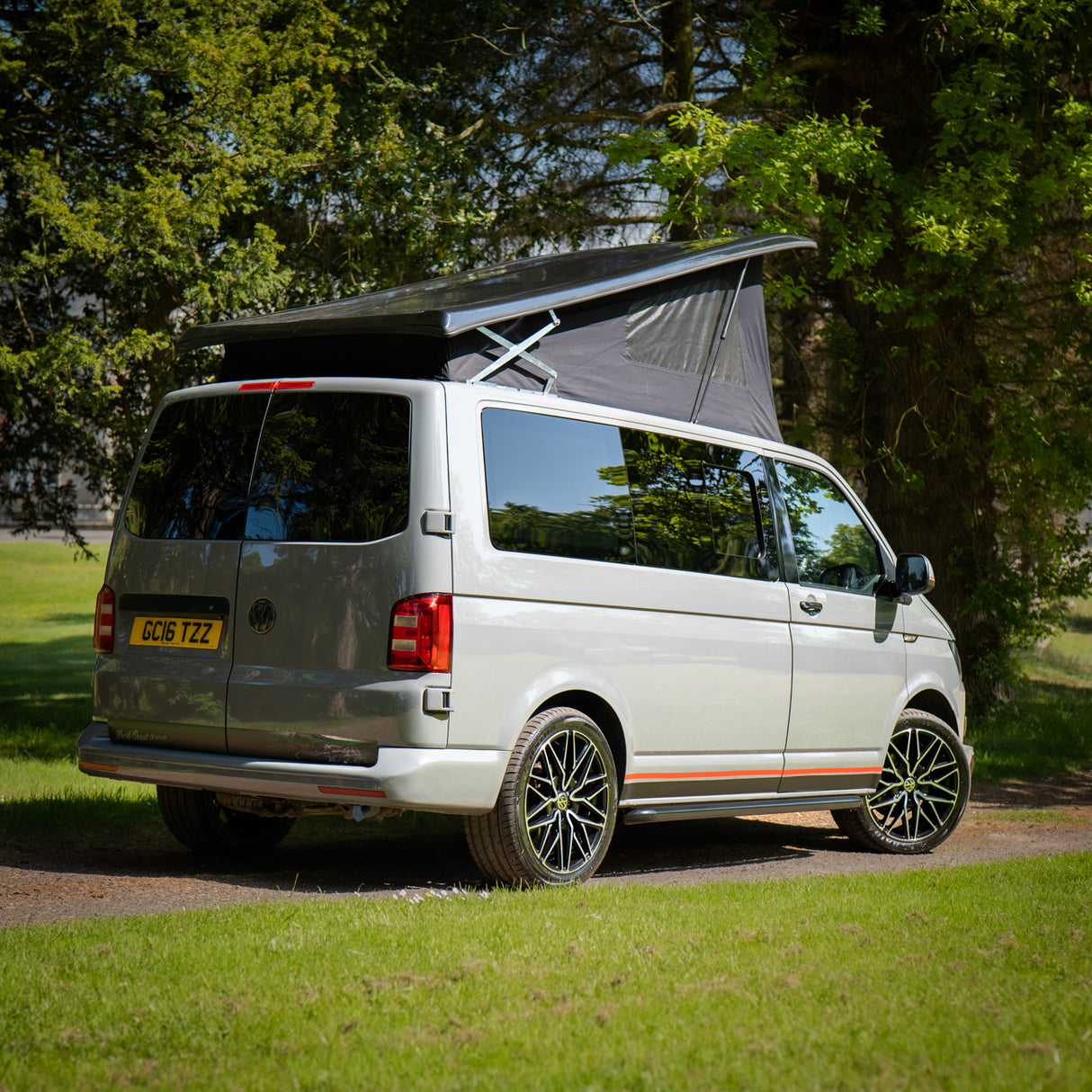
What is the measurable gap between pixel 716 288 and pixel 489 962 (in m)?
4.68

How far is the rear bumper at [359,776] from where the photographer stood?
528cm

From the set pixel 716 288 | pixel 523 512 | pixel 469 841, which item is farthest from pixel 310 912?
pixel 716 288

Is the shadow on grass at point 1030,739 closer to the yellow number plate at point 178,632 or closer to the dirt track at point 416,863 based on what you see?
the dirt track at point 416,863

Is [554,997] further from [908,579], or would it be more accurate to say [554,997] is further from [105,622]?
[908,579]

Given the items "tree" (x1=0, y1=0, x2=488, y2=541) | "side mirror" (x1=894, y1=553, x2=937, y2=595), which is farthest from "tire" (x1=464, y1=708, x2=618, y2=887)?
"tree" (x1=0, y1=0, x2=488, y2=541)

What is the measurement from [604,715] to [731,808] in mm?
1044

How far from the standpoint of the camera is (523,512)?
18.9ft

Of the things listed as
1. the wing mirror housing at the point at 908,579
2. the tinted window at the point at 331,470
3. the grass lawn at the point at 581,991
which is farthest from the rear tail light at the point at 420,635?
the wing mirror housing at the point at 908,579

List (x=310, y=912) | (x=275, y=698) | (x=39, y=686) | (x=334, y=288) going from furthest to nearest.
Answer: (x=39, y=686) < (x=334, y=288) < (x=275, y=698) < (x=310, y=912)

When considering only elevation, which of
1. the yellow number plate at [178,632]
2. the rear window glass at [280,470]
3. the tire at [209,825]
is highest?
the rear window glass at [280,470]

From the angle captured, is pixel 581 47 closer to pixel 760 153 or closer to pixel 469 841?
pixel 760 153

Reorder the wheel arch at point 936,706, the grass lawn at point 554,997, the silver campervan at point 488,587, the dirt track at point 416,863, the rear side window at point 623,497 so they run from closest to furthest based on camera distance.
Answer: the grass lawn at point 554,997, the silver campervan at point 488,587, the dirt track at point 416,863, the rear side window at point 623,497, the wheel arch at point 936,706

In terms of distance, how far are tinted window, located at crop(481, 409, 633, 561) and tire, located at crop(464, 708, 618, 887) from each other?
0.78m

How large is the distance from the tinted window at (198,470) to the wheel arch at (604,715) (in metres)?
1.65
